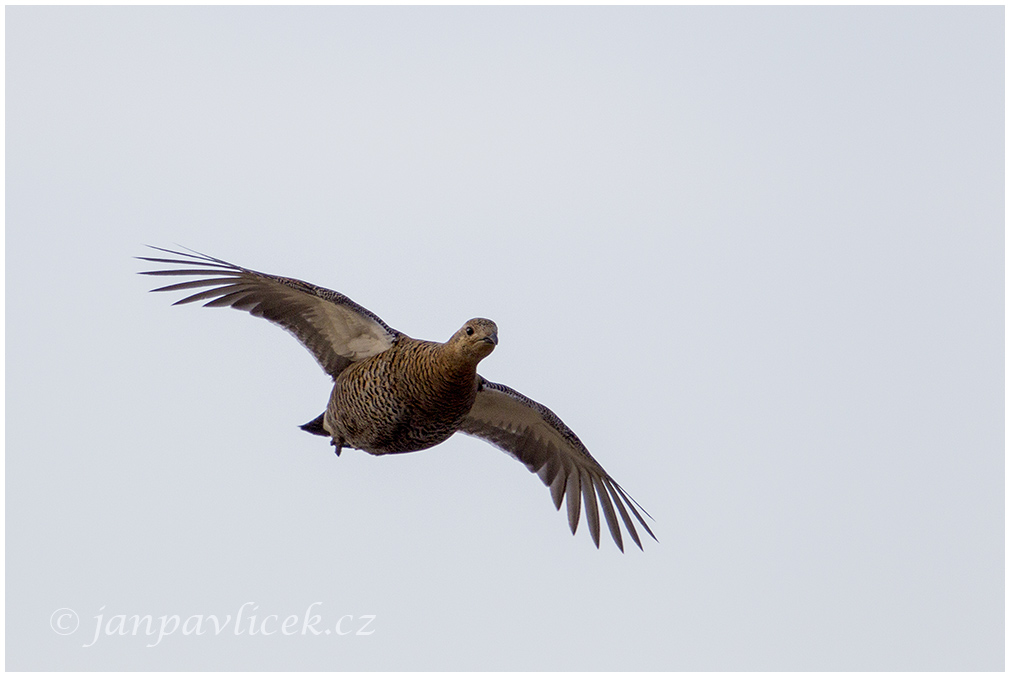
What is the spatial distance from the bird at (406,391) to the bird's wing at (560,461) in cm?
2

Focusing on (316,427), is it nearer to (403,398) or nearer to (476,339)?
(403,398)

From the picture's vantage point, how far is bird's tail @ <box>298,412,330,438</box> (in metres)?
20.0

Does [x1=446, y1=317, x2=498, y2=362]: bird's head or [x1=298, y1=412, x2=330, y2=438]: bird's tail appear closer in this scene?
[x1=446, y1=317, x2=498, y2=362]: bird's head

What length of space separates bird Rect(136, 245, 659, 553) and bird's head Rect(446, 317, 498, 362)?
0.01m

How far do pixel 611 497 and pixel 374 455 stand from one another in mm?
3844

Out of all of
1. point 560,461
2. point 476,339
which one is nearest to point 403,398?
point 476,339

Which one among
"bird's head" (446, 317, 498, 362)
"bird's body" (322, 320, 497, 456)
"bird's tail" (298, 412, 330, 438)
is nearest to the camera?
"bird's head" (446, 317, 498, 362)

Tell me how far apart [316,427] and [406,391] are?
9.16 feet

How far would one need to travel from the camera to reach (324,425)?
19.7 meters

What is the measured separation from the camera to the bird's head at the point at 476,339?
16516 mm

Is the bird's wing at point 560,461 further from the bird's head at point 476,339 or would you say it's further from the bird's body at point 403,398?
the bird's head at point 476,339

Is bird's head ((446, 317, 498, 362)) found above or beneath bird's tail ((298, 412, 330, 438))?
beneath

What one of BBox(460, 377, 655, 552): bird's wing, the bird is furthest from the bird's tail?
BBox(460, 377, 655, 552): bird's wing

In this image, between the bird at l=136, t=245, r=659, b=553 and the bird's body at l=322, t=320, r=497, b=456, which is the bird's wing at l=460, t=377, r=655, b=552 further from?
the bird's body at l=322, t=320, r=497, b=456
